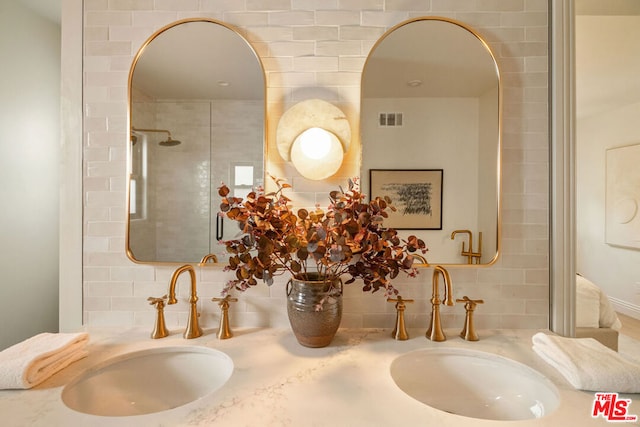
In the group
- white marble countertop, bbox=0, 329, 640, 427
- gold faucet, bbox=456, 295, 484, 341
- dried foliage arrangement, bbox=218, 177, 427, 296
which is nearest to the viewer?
white marble countertop, bbox=0, 329, 640, 427

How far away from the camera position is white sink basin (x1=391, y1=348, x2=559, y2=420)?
89 centimetres

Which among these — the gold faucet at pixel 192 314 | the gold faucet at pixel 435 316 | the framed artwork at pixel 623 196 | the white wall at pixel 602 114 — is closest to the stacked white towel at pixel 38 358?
the gold faucet at pixel 192 314

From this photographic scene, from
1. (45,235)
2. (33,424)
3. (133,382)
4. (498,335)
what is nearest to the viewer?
(33,424)

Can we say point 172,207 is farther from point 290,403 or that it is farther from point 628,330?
point 628,330

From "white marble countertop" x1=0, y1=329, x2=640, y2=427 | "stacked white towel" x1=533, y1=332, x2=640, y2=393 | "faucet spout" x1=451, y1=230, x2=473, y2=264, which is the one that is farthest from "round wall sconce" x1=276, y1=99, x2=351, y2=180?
"stacked white towel" x1=533, y1=332, x2=640, y2=393

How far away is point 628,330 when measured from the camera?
45.7 inches

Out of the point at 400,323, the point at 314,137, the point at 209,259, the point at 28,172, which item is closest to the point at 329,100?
the point at 314,137

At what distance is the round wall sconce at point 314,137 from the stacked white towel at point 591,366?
2.94ft

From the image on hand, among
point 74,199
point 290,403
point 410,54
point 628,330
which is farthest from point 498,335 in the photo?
point 74,199

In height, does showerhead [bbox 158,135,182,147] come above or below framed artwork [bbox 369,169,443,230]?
above

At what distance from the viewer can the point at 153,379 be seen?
98 centimetres

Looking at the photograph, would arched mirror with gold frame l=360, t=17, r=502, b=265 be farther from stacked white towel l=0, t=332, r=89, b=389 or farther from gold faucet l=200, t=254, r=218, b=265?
stacked white towel l=0, t=332, r=89, b=389

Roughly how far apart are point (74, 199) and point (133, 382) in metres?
0.72

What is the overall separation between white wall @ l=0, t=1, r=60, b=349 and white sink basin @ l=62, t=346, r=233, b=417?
973mm
